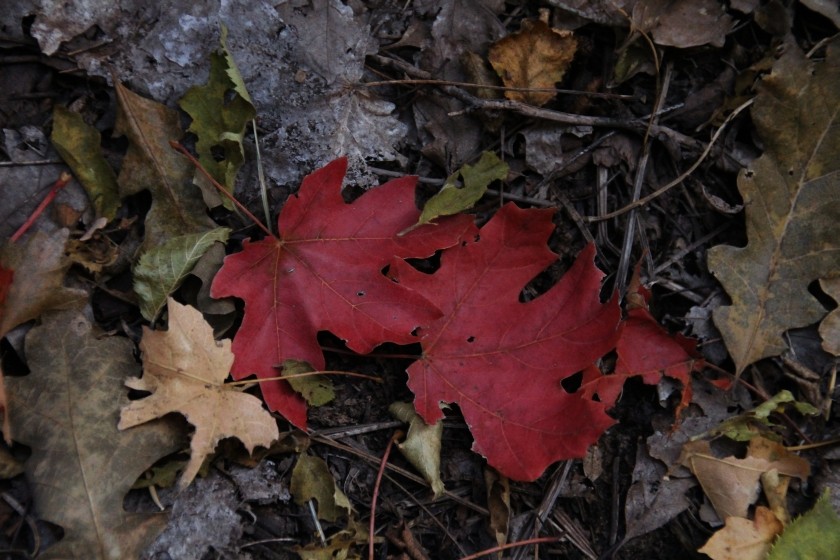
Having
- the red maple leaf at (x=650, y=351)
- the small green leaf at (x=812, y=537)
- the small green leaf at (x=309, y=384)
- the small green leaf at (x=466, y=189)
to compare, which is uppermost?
the small green leaf at (x=466, y=189)

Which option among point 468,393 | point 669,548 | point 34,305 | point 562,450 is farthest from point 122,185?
point 669,548

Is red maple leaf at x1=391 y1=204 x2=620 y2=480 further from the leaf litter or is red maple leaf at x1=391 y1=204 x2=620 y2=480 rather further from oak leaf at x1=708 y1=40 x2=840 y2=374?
oak leaf at x1=708 y1=40 x2=840 y2=374

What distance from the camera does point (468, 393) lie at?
183 cm

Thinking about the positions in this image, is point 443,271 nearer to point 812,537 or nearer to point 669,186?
point 669,186

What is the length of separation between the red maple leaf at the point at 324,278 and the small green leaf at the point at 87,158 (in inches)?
18.2

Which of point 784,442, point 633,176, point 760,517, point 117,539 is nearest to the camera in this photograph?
point 117,539

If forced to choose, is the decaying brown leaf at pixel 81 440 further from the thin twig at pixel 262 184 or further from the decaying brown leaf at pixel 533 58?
the decaying brown leaf at pixel 533 58

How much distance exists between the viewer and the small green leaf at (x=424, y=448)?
1838mm

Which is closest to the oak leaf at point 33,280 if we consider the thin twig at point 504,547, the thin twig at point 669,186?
the thin twig at point 504,547

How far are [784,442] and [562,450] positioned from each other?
79 cm

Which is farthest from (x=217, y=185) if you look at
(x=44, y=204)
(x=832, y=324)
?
(x=832, y=324)

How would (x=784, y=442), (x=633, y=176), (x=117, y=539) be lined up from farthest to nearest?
1. (x=633, y=176)
2. (x=784, y=442)
3. (x=117, y=539)

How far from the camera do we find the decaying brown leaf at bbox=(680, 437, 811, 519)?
6.10 ft

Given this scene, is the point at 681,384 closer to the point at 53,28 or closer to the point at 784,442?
the point at 784,442
